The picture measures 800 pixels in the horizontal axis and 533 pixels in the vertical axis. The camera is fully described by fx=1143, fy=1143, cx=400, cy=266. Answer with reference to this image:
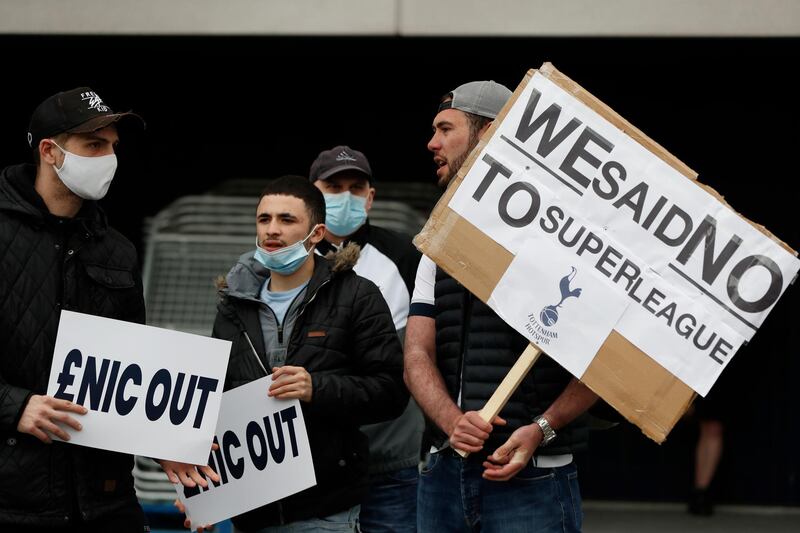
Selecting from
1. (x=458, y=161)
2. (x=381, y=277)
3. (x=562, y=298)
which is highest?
(x=458, y=161)

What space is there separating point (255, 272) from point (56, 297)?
0.73 metres

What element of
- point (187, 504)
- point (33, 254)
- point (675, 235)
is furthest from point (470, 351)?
point (33, 254)

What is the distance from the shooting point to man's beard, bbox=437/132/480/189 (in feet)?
12.1

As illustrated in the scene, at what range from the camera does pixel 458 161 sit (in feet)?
12.1

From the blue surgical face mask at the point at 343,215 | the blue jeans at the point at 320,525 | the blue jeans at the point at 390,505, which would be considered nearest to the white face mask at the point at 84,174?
the blue jeans at the point at 320,525

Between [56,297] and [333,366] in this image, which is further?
[333,366]

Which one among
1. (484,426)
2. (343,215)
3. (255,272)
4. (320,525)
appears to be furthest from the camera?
(343,215)

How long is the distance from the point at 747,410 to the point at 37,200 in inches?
291

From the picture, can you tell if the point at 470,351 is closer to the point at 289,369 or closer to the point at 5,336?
the point at 289,369

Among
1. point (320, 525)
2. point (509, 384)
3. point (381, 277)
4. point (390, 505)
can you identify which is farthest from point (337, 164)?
point (509, 384)

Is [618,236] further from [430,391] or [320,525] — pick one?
[320,525]

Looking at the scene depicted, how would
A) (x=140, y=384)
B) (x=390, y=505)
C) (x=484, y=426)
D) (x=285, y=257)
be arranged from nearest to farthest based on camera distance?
(x=484, y=426)
(x=140, y=384)
(x=285, y=257)
(x=390, y=505)

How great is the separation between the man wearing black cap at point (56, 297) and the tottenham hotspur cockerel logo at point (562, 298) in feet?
4.33

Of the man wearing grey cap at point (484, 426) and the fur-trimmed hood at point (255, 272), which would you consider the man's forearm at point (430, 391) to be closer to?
the man wearing grey cap at point (484, 426)
